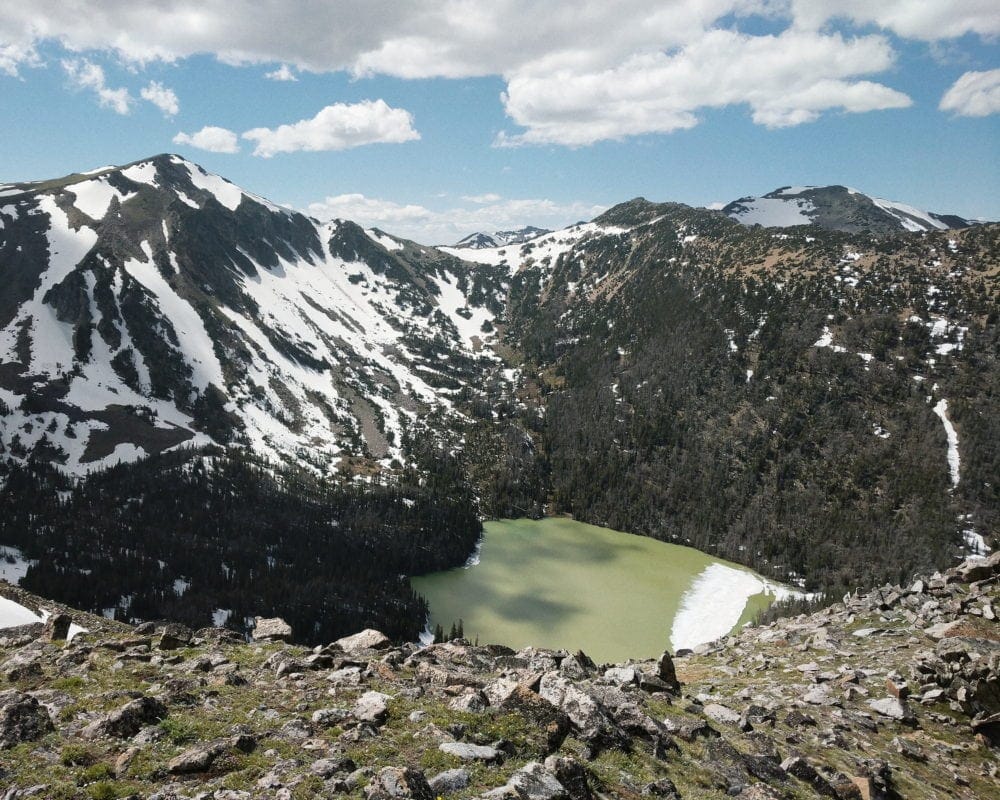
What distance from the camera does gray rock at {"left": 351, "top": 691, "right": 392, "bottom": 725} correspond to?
14559mm

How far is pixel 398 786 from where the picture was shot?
36.0 ft

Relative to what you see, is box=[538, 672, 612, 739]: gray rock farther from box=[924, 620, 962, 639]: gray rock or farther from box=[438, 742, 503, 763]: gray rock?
box=[924, 620, 962, 639]: gray rock

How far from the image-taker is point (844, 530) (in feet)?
493

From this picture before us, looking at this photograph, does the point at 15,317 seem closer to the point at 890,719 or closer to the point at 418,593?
the point at 418,593

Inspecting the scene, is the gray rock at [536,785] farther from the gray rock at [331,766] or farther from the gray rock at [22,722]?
the gray rock at [22,722]

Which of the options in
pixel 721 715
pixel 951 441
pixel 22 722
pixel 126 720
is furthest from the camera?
pixel 951 441

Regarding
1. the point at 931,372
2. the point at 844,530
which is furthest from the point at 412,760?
the point at 931,372

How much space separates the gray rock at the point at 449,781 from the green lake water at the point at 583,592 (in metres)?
92.9

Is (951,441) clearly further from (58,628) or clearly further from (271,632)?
(58,628)

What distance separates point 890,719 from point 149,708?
90.7ft

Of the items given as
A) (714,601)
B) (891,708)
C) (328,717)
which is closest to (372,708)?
(328,717)

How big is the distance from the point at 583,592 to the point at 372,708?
12078cm

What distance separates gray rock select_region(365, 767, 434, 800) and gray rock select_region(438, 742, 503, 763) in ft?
5.36

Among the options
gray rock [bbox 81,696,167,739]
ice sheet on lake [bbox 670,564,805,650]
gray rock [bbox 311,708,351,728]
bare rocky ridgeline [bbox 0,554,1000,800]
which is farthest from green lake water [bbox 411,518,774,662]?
gray rock [bbox 81,696,167,739]
